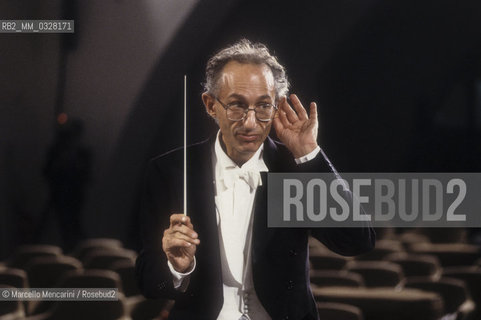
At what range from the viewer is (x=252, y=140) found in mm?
3168

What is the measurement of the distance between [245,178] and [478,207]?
1.03m

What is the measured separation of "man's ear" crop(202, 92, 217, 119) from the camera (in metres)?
3.18

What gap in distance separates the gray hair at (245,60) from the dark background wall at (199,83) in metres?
0.04

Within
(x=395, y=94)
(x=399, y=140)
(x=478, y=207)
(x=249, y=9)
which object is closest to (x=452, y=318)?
(x=478, y=207)

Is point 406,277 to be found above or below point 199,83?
below

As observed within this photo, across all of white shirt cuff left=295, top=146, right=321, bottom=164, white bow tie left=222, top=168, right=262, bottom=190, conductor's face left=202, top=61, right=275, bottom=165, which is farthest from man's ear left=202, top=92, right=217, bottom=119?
white shirt cuff left=295, top=146, right=321, bottom=164

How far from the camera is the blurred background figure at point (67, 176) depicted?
322 cm

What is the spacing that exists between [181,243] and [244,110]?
63cm

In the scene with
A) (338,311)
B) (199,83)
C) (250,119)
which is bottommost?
(338,311)

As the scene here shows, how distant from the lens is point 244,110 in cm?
313

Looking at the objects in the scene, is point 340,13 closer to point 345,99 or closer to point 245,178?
point 345,99

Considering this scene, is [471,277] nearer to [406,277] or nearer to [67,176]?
[406,277]

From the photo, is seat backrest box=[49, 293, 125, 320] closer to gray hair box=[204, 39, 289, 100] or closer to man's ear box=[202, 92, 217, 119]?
man's ear box=[202, 92, 217, 119]

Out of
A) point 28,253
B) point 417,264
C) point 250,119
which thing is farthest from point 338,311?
point 28,253
